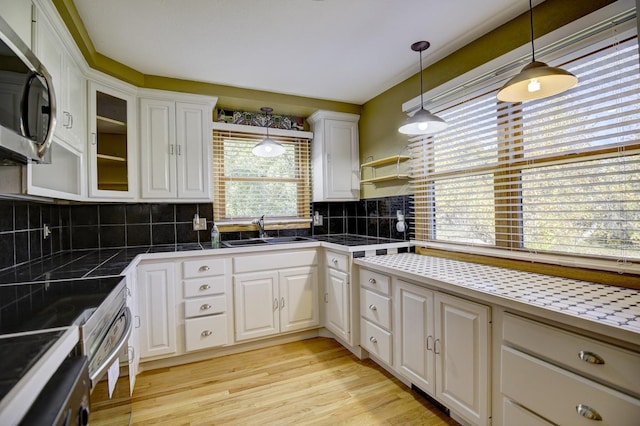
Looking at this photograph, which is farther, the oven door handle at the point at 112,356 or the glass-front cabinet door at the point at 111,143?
the glass-front cabinet door at the point at 111,143

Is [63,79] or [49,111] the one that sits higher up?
[63,79]

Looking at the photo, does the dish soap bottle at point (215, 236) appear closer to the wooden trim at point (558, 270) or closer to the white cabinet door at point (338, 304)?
the white cabinet door at point (338, 304)

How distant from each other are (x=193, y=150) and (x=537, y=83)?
2478 millimetres

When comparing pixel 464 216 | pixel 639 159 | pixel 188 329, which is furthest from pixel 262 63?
pixel 639 159

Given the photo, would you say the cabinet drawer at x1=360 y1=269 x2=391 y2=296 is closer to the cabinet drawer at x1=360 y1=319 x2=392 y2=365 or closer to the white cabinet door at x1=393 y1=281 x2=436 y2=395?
the white cabinet door at x1=393 y1=281 x2=436 y2=395

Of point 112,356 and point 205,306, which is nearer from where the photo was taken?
point 112,356

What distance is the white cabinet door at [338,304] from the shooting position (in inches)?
97.9

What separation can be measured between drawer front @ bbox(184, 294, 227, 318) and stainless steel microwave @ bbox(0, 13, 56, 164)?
58.3 inches

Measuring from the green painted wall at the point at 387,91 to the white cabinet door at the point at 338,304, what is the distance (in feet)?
3.18

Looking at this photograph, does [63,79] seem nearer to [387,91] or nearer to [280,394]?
[280,394]

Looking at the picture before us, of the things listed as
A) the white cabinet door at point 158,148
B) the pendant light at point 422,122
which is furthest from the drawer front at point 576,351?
the white cabinet door at point 158,148

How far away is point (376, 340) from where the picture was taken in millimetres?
2230

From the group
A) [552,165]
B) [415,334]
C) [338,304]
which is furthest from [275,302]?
[552,165]

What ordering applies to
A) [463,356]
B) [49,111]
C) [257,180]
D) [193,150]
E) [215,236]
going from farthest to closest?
[257,180] → [215,236] → [193,150] → [463,356] → [49,111]
